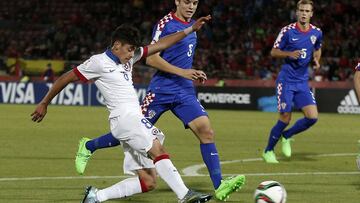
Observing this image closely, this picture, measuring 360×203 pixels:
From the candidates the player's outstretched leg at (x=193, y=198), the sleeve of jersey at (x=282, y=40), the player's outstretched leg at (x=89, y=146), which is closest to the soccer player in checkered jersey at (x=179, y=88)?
the player's outstretched leg at (x=89, y=146)

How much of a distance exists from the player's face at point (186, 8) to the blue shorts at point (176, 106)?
910mm

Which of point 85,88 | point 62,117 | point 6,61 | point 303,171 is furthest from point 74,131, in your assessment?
point 6,61

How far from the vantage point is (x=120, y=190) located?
8.52 meters

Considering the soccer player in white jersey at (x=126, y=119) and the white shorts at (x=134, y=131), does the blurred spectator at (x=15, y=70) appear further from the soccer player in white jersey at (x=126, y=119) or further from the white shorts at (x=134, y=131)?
the white shorts at (x=134, y=131)

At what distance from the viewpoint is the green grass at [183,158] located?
1020 centimetres

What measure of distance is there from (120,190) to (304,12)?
6713 mm

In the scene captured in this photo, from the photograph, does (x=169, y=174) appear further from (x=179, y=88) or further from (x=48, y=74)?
(x=48, y=74)

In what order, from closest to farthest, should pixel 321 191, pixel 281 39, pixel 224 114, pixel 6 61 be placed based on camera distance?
pixel 321 191, pixel 281 39, pixel 224 114, pixel 6 61

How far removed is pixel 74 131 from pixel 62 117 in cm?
526

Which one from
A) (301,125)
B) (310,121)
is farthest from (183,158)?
(310,121)

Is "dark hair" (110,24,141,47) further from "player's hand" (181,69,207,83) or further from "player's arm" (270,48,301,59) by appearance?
"player's arm" (270,48,301,59)

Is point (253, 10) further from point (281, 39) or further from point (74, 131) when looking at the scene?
point (281, 39)

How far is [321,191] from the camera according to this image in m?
10.5

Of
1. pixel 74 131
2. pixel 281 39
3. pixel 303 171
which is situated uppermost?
pixel 281 39
